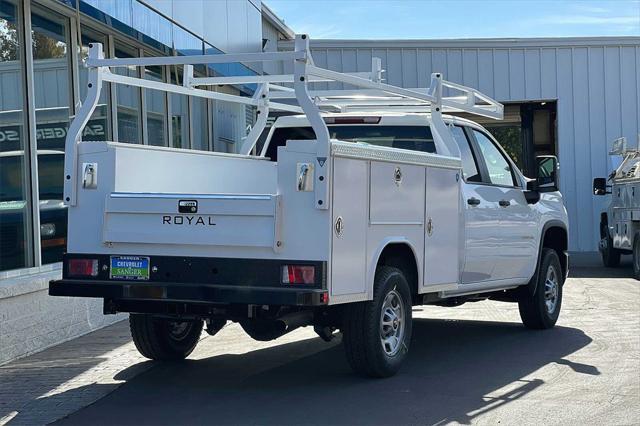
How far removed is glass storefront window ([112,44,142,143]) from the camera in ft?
40.3

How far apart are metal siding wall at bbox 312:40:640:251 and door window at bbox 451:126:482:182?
47.1 feet

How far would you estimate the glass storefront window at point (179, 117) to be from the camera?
1453cm

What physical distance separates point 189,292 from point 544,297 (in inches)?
198

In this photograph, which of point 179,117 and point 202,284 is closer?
point 202,284

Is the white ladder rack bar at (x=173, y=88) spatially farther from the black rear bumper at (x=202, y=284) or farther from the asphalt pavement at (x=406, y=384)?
the asphalt pavement at (x=406, y=384)

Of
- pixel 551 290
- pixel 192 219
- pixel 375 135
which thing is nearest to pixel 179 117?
pixel 375 135

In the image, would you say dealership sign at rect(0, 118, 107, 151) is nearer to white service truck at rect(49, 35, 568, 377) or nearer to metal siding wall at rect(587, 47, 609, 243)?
white service truck at rect(49, 35, 568, 377)

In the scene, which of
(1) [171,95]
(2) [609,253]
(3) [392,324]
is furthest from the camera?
(2) [609,253]

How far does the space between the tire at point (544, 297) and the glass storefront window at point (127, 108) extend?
5450mm

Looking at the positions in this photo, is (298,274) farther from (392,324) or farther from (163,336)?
(163,336)

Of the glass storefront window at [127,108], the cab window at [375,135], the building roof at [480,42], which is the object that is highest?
Result: the building roof at [480,42]

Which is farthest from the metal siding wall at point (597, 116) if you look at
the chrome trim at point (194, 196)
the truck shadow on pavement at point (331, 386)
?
the chrome trim at point (194, 196)

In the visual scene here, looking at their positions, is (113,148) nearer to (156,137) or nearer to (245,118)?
(156,137)

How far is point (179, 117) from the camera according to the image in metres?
14.9
